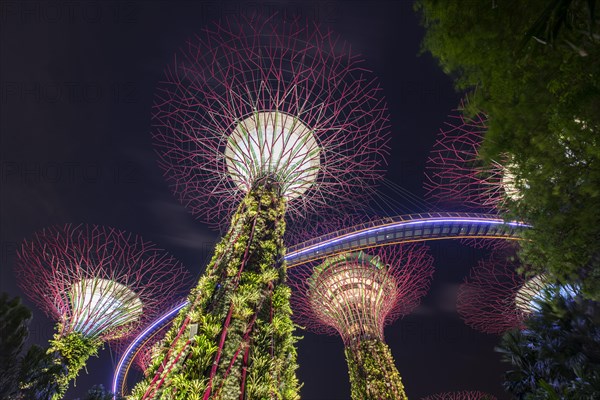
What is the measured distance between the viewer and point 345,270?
66.6ft

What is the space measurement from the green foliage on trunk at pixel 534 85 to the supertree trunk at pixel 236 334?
436 centimetres

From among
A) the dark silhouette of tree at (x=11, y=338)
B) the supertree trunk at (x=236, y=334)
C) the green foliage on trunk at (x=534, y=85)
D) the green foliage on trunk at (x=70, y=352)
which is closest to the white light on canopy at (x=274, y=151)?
the supertree trunk at (x=236, y=334)

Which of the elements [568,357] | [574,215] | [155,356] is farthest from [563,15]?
[568,357]

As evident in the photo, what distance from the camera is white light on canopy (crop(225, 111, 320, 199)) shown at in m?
9.20

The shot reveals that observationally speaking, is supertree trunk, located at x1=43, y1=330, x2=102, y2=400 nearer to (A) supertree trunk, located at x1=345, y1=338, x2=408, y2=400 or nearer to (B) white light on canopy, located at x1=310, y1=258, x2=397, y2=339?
(B) white light on canopy, located at x1=310, y1=258, x2=397, y2=339

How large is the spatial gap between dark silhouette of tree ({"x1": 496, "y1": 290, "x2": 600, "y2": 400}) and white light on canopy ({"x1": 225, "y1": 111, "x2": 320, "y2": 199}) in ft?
25.4

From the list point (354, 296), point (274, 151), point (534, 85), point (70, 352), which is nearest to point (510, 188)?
point (534, 85)

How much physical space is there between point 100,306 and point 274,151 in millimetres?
12970

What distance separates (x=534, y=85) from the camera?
413 centimetres

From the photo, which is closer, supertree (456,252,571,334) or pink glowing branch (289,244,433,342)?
pink glowing branch (289,244,433,342)

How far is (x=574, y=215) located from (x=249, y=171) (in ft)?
25.1

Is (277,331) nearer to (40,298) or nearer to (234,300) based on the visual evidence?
(234,300)

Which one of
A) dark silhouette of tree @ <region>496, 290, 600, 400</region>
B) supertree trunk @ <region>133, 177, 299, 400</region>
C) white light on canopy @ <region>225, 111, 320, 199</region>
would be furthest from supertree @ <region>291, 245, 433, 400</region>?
supertree trunk @ <region>133, 177, 299, 400</region>

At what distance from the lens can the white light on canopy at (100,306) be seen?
577 inches
